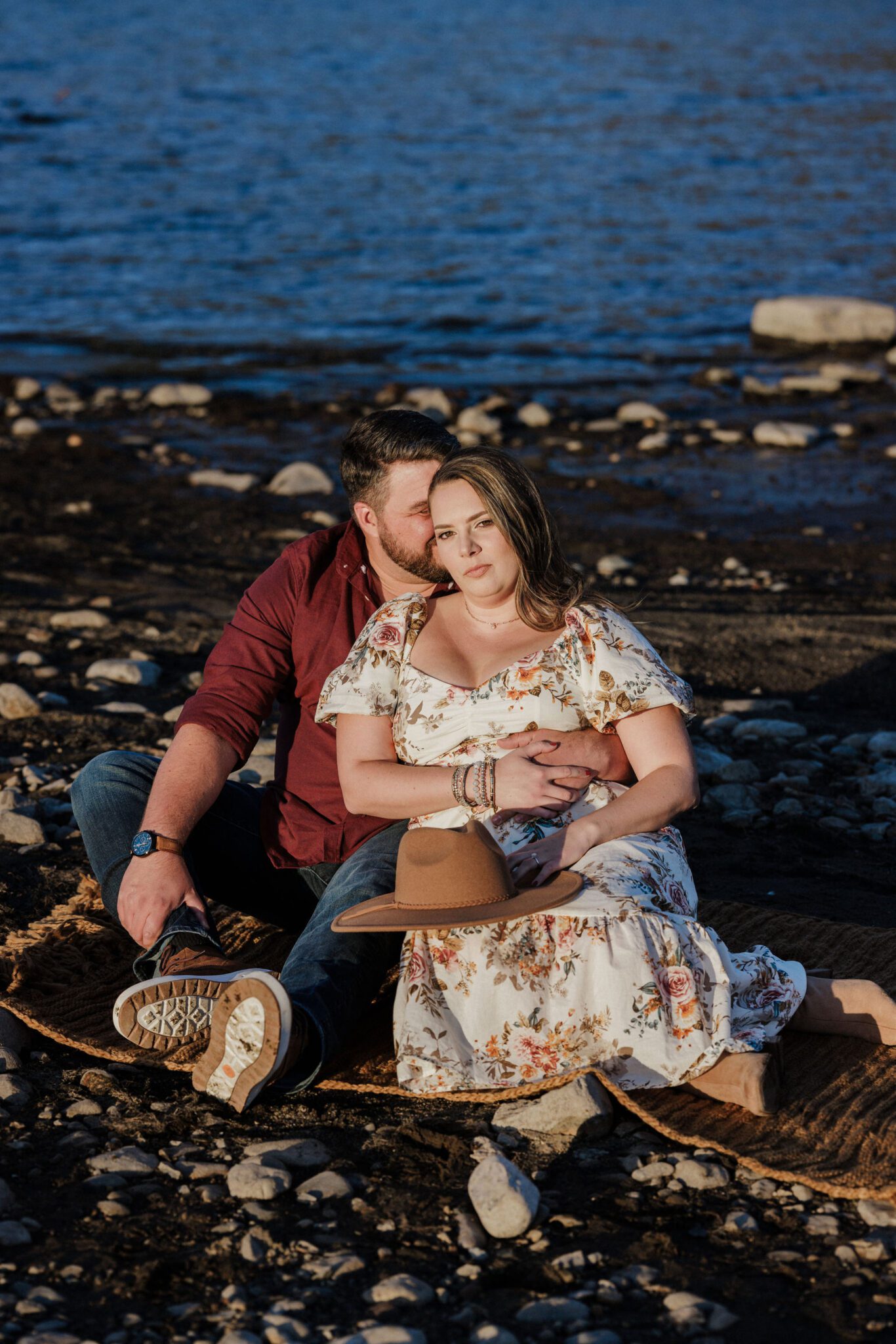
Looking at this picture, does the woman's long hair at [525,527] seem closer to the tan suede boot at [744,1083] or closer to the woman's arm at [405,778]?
the woman's arm at [405,778]

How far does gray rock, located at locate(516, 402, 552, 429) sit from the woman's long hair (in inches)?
355

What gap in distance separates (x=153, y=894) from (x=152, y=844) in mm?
154

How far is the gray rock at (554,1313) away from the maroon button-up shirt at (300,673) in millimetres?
1731

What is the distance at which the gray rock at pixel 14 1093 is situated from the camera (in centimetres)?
371

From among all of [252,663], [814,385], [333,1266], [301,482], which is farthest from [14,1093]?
[814,385]

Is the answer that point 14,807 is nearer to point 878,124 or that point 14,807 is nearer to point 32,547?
point 32,547

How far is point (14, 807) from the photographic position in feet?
18.0

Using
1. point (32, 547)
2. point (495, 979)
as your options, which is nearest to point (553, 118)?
point (32, 547)

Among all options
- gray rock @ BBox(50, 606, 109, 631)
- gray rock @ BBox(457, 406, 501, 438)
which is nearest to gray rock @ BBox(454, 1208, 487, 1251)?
gray rock @ BBox(50, 606, 109, 631)

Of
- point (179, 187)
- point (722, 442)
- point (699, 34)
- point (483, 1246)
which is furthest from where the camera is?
point (699, 34)

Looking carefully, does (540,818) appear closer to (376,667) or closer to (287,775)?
(376,667)

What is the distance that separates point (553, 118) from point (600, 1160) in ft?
115

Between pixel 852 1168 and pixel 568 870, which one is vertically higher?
pixel 568 870

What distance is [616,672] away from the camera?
391cm
